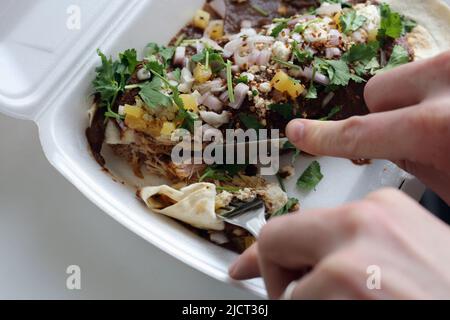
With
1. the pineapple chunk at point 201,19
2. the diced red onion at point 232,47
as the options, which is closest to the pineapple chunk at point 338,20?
the diced red onion at point 232,47

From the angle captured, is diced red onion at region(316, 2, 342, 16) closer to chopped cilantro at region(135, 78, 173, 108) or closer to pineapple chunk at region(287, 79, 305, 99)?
pineapple chunk at region(287, 79, 305, 99)

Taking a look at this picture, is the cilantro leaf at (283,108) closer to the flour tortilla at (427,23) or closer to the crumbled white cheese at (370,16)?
the crumbled white cheese at (370,16)

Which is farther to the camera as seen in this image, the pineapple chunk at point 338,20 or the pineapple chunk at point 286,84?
the pineapple chunk at point 338,20

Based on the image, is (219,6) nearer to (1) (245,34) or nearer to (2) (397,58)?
(1) (245,34)

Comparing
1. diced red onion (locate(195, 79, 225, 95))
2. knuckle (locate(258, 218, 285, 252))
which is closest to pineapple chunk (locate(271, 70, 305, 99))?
diced red onion (locate(195, 79, 225, 95))

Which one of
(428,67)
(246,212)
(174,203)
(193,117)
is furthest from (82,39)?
(428,67)

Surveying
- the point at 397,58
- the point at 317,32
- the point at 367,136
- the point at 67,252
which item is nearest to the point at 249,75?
the point at 317,32
